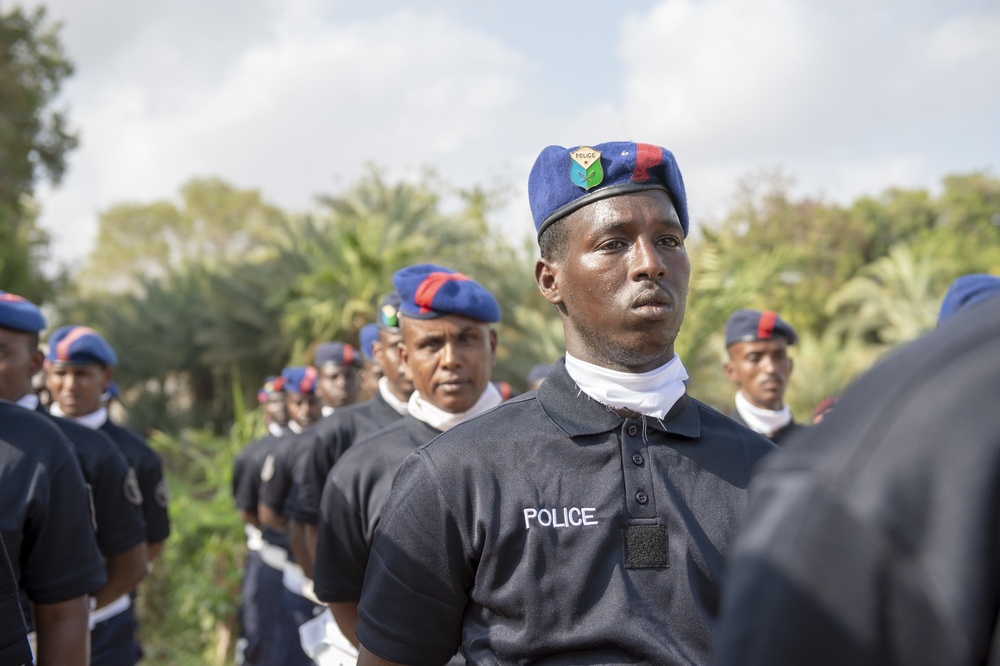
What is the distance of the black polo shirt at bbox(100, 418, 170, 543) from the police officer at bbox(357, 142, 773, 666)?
4280mm

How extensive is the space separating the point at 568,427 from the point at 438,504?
0.37m

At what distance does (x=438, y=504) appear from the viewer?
2365 millimetres

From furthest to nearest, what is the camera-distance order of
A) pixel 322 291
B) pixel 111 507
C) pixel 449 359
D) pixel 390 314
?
1. pixel 322 291
2. pixel 390 314
3. pixel 111 507
4. pixel 449 359

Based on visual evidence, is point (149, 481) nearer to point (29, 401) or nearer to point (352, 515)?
point (29, 401)

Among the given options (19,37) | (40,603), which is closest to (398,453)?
(40,603)

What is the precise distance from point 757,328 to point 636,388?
4192mm

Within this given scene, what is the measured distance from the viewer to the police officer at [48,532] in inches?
125

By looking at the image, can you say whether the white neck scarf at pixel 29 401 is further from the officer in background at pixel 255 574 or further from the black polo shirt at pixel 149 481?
→ the officer in background at pixel 255 574

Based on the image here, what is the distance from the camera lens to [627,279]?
246 cm

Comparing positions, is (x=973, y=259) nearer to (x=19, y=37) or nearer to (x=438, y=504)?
(x=19, y=37)

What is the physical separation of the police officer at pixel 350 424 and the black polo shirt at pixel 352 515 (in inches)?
52.8

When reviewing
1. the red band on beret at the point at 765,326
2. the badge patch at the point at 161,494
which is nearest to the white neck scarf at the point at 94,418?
the badge patch at the point at 161,494

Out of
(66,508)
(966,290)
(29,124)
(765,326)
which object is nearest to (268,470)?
(765,326)

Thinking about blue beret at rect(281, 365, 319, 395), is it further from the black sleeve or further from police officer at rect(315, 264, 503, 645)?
the black sleeve
